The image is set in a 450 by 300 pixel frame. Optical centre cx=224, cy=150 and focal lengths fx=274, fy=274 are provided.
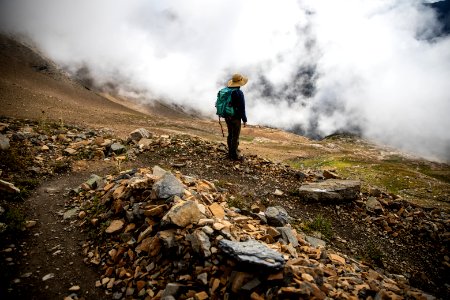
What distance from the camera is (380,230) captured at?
8508mm

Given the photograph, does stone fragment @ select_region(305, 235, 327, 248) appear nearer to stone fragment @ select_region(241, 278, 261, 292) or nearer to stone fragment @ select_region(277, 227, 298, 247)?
stone fragment @ select_region(277, 227, 298, 247)

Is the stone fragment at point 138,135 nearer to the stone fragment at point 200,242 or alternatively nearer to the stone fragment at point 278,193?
the stone fragment at point 278,193

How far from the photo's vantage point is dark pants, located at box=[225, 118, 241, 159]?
425 inches

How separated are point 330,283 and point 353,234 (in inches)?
167

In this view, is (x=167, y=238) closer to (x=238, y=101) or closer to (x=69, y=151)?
(x=238, y=101)

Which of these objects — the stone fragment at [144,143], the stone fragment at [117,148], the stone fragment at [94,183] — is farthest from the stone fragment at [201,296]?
the stone fragment at [144,143]

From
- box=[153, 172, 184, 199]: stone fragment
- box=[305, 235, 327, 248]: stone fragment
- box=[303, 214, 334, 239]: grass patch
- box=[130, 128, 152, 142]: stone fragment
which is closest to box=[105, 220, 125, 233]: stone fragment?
box=[153, 172, 184, 199]: stone fragment

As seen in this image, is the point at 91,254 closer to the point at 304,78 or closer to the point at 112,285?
the point at 112,285

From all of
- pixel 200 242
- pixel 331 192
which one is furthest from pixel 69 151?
pixel 331 192

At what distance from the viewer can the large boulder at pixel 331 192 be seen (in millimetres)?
9461

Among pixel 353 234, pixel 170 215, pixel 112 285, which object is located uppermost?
pixel 170 215

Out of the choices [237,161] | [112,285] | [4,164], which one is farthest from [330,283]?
[4,164]

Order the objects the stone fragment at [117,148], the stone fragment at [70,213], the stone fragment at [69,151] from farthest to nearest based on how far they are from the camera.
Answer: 1. the stone fragment at [117,148]
2. the stone fragment at [69,151]
3. the stone fragment at [70,213]

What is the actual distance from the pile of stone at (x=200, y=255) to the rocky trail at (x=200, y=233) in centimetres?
2
